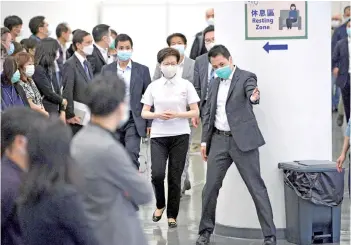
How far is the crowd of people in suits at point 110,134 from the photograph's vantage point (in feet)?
10.5

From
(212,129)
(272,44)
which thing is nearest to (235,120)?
(212,129)

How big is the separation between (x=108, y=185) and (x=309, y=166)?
2974 mm

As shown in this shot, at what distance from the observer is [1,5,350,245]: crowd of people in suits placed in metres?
3.19

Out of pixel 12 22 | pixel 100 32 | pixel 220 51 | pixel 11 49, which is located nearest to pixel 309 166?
pixel 220 51

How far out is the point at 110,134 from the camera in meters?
4.14

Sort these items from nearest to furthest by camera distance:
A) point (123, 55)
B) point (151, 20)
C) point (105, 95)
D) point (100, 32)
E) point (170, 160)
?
1. point (105, 95)
2. point (170, 160)
3. point (123, 55)
4. point (100, 32)
5. point (151, 20)

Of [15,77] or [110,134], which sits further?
[15,77]

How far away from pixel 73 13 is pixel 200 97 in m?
7.26

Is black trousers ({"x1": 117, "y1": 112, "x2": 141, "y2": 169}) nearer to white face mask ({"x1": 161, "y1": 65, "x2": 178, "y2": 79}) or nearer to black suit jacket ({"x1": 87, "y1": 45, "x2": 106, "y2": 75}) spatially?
white face mask ({"x1": 161, "y1": 65, "x2": 178, "y2": 79})

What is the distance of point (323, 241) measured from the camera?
22.4 feet

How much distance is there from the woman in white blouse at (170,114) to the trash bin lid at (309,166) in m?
0.97

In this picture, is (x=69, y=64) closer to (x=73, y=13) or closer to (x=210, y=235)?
(x=210, y=235)

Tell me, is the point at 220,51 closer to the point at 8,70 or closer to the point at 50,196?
the point at 8,70

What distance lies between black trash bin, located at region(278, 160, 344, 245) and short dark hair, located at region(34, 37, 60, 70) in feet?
9.89
